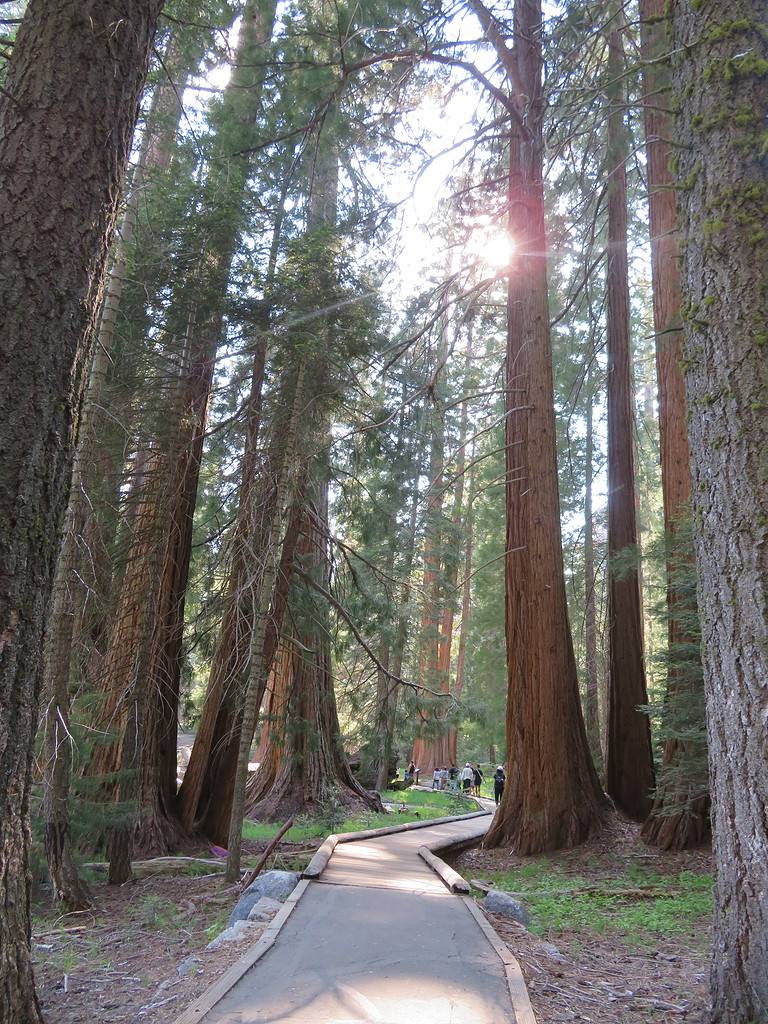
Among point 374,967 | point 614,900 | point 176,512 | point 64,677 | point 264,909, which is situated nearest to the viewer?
point 374,967

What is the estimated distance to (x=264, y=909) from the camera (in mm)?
5402

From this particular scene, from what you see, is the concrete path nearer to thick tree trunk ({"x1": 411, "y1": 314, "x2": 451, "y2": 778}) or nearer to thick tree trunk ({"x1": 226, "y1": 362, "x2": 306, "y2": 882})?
thick tree trunk ({"x1": 226, "y1": 362, "x2": 306, "y2": 882})

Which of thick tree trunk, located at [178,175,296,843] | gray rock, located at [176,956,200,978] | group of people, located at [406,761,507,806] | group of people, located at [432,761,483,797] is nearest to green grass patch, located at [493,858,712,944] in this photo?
gray rock, located at [176,956,200,978]

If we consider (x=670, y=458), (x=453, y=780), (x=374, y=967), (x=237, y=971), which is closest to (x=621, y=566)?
(x=670, y=458)

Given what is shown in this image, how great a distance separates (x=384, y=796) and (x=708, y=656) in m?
17.7

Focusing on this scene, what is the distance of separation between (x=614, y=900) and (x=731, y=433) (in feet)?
18.8

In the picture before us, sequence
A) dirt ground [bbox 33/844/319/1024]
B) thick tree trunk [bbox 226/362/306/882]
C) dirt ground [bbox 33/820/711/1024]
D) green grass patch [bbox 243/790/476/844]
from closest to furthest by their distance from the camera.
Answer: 1. dirt ground [bbox 33/820/711/1024]
2. dirt ground [bbox 33/844/319/1024]
3. thick tree trunk [bbox 226/362/306/882]
4. green grass patch [bbox 243/790/476/844]

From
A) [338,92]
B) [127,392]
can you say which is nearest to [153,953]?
[127,392]

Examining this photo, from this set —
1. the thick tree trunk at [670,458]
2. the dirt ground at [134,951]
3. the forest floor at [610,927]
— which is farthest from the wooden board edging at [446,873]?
the thick tree trunk at [670,458]

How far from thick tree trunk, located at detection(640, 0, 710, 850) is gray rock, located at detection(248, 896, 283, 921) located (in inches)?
182

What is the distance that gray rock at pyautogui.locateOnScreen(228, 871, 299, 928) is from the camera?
5629 mm

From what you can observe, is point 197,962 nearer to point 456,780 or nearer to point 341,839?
point 341,839

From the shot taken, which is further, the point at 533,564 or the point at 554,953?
the point at 533,564

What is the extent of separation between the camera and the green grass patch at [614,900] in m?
5.77
